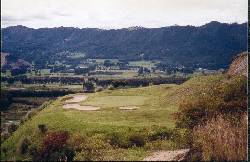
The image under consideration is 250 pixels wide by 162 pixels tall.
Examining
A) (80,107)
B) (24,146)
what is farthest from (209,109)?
(80,107)

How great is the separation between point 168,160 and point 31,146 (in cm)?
1318

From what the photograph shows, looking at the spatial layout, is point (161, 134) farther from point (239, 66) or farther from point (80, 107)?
point (239, 66)

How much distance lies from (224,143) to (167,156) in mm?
4394

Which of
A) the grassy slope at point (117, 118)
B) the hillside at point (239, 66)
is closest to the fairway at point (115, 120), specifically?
the grassy slope at point (117, 118)

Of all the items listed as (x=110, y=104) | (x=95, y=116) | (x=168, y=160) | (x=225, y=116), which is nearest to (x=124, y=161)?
(x=168, y=160)

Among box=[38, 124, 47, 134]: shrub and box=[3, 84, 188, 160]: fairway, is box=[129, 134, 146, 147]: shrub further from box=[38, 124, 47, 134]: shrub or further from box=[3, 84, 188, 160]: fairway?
box=[38, 124, 47, 134]: shrub

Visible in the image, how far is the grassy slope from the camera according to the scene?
3322cm

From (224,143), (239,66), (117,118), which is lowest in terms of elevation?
(117,118)

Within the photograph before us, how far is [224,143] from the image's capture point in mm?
21594

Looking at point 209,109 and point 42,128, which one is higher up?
point 209,109

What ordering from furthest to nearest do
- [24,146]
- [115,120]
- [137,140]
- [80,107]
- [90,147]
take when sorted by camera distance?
[80,107] < [115,120] < [24,146] < [137,140] < [90,147]

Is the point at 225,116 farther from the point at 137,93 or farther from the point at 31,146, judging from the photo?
the point at 137,93

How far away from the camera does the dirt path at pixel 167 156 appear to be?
23.2m

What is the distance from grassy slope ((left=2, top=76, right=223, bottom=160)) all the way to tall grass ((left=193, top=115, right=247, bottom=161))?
5.14 metres
